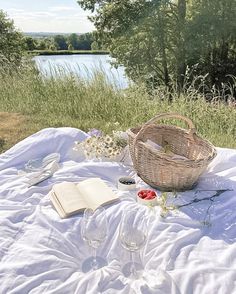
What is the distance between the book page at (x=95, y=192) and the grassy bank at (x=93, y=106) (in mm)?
1644

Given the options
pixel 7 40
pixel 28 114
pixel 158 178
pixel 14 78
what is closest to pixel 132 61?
pixel 7 40

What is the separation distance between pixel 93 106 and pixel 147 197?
306cm

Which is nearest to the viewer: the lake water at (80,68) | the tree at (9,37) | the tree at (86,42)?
the lake water at (80,68)

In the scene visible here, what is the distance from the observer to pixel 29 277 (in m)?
1.44

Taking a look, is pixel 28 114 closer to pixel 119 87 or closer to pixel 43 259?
pixel 119 87

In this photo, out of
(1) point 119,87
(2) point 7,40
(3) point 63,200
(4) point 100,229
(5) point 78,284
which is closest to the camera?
(5) point 78,284

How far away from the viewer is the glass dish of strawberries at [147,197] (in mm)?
1872

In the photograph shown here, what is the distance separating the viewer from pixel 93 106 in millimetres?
4828

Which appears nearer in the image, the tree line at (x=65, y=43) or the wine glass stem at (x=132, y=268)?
the wine glass stem at (x=132, y=268)

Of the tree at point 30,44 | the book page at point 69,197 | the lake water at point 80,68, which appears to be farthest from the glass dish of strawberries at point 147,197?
the tree at point 30,44

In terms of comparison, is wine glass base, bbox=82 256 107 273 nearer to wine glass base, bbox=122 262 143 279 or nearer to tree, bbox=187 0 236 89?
wine glass base, bbox=122 262 143 279

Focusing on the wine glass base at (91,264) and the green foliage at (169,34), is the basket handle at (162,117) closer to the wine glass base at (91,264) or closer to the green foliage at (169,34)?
the wine glass base at (91,264)

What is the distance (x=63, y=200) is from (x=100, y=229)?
0.43 meters

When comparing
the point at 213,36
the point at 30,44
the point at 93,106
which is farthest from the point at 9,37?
the point at 93,106
